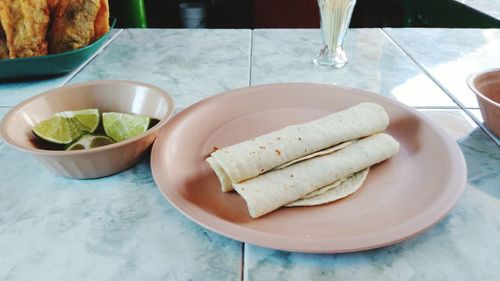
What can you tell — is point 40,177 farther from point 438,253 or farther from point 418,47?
point 418,47

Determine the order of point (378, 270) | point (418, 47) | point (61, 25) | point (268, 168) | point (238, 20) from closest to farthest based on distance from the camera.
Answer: point (378, 270) < point (268, 168) < point (61, 25) < point (418, 47) < point (238, 20)

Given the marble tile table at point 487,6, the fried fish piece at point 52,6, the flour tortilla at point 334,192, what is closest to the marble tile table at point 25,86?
the fried fish piece at point 52,6

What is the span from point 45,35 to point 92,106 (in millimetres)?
351

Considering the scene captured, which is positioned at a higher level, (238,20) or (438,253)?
(438,253)

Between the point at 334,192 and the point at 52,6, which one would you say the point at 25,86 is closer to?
the point at 52,6

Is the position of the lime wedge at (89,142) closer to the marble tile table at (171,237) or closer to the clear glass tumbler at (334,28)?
the marble tile table at (171,237)

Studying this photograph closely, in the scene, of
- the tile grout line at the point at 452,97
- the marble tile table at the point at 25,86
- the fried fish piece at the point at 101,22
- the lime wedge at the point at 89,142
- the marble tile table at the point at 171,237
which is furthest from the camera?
the fried fish piece at the point at 101,22

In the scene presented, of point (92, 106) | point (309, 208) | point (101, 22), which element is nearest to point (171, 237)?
point (309, 208)

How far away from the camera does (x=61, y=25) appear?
0.90m

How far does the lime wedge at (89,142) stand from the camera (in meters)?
0.56

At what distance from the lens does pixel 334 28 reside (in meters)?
0.98

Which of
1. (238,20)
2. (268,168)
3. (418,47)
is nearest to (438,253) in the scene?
(268,168)

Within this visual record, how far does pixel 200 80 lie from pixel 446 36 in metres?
0.80

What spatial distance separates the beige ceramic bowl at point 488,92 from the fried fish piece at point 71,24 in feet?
2.60
